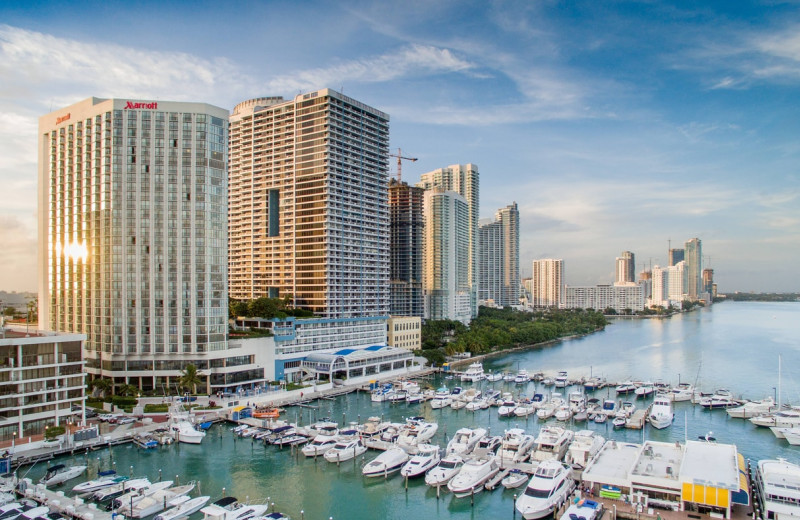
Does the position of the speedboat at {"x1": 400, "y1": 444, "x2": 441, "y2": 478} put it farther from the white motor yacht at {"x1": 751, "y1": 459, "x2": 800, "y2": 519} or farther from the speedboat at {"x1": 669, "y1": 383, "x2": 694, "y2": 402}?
the speedboat at {"x1": 669, "y1": 383, "x2": 694, "y2": 402}

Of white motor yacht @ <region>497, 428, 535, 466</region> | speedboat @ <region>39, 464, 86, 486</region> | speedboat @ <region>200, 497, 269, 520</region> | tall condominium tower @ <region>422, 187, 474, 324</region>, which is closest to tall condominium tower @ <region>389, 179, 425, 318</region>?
tall condominium tower @ <region>422, 187, 474, 324</region>

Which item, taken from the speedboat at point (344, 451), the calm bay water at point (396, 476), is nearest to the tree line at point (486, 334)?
the calm bay water at point (396, 476)

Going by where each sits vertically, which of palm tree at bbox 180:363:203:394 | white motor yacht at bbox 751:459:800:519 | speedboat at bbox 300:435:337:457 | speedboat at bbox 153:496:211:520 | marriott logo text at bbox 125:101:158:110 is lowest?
speedboat at bbox 153:496:211:520

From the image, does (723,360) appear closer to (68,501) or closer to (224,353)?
(224,353)

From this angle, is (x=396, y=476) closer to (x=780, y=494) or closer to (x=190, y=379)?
(x=780, y=494)

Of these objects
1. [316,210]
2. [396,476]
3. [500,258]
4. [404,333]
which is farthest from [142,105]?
[500,258]

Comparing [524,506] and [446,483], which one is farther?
[446,483]

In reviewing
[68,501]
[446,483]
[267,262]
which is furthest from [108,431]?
[267,262]
